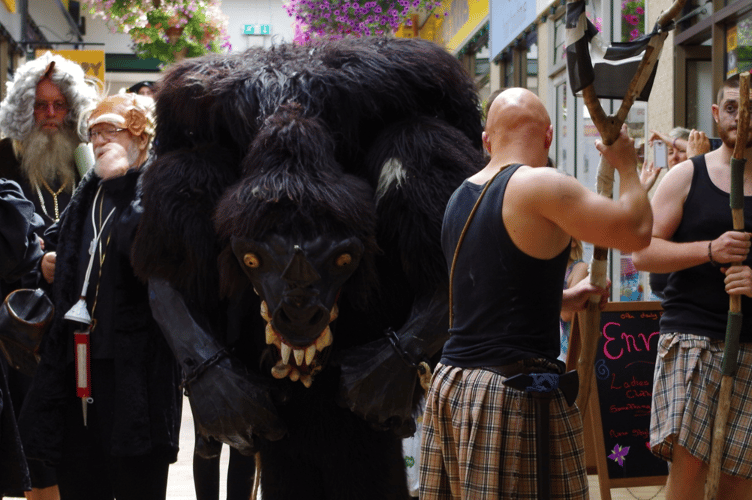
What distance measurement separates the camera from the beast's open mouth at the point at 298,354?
2342mm

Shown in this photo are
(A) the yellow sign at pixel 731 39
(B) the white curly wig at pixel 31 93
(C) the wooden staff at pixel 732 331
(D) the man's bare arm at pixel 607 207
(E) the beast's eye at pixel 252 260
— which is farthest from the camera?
(A) the yellow sign at pixel 731 39

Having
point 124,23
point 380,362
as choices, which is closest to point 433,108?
point 380,362

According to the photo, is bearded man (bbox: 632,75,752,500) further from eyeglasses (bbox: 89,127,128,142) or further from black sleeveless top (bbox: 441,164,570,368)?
eyeglasses (bbox: 89,127,128,142)

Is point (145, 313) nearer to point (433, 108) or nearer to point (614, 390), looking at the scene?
point (433, 108)

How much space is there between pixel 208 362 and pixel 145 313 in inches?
36.7

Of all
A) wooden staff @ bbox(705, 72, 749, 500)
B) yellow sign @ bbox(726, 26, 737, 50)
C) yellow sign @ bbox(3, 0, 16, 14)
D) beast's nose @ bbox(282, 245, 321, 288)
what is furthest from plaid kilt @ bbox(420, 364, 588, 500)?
yellow sign @ bbox(3, 0, 16, 14)

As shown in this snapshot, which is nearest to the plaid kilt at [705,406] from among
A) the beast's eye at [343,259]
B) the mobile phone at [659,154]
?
the beast's eye at [343,259]

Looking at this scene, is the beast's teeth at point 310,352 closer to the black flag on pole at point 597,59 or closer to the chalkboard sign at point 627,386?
the black flag on pole at point 597,59

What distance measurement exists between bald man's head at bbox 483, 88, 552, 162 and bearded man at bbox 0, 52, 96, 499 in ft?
7.66

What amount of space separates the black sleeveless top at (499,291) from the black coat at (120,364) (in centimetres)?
140

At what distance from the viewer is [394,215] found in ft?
8.16

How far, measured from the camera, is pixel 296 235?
231 centimetres

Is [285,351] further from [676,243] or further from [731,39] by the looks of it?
[731,39]

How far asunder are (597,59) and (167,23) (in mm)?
9467
